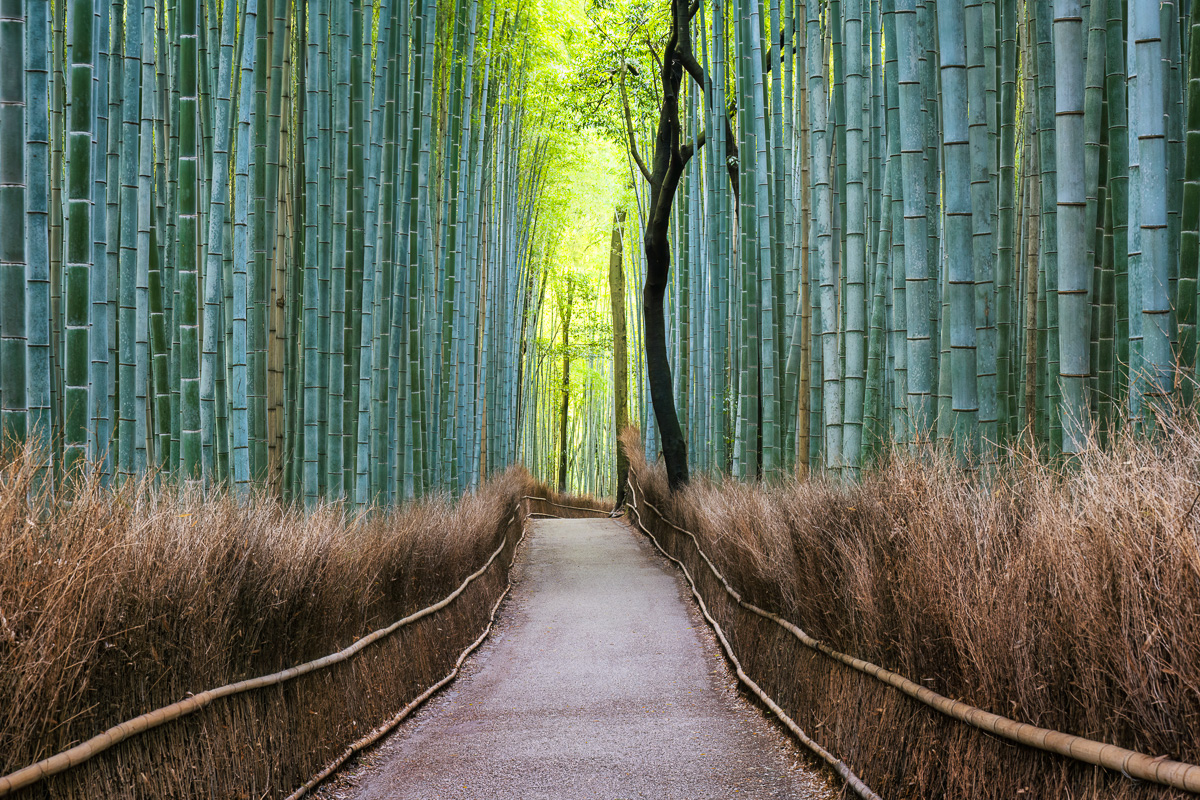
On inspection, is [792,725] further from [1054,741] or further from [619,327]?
[619,327]

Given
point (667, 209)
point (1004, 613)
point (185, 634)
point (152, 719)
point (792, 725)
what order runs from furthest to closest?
point (667, 209)
point (792, 725)
point (185, 634)
point (152, 719)
point (1004, 613)

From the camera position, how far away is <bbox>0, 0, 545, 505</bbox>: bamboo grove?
3.04 metres

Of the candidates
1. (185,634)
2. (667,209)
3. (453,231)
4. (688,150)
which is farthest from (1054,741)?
(688,150)

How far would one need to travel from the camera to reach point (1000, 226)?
3.72 meters

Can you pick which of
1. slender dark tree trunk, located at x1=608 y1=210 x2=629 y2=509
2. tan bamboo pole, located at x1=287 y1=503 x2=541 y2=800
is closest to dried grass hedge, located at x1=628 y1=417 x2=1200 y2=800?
tan bamboo pole, located at x1=287 y1=503 x2=541 y2=800

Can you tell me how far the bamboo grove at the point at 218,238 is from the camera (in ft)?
9.96

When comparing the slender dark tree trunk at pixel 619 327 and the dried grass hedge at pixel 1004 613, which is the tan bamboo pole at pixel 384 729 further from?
the slender dark tree trunk at pixel 619 327

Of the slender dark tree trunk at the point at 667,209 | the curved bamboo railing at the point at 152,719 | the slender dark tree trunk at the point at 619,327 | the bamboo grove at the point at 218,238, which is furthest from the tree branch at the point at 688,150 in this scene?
the curved bamboo railing at the point at 152,719

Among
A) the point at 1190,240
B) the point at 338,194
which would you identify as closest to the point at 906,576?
the point at 1190,240

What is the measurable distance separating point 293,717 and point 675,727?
139 cm

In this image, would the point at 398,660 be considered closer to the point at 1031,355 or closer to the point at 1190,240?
the point at 1031,355

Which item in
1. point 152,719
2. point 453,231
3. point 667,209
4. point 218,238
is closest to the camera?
point 152,719

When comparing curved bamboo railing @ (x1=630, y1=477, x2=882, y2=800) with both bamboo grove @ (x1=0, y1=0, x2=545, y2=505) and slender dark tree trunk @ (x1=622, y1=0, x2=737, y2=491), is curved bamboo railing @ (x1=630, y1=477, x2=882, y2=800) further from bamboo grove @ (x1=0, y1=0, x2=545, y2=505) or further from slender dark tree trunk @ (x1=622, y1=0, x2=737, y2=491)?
slender dark tree trunk @ (x1=622, y1=0, x2=737, y2=491)

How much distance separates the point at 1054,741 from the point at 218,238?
3.39 meters
